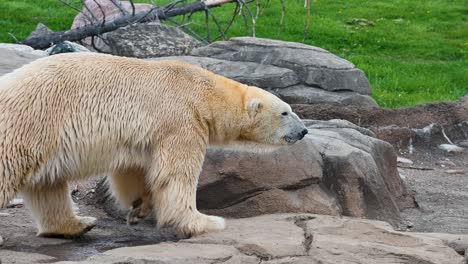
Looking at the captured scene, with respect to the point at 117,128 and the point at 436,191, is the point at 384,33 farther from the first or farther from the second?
the point at 117,128

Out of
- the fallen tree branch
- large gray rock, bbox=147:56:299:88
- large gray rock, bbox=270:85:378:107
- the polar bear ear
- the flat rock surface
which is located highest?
the polar bear ear

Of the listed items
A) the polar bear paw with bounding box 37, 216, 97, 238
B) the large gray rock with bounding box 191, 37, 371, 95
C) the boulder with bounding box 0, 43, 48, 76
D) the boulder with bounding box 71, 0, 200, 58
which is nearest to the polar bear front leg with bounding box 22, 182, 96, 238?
the polar bear paw with bounding box 37, 216, 97, 238

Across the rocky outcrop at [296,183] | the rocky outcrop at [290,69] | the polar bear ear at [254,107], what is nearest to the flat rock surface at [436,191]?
the rocky outcrop at [296,183]

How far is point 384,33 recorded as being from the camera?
17.4m

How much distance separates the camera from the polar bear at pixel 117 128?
5801mm

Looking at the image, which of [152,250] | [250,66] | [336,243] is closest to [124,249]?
[152,250]

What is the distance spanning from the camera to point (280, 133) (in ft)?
21.8

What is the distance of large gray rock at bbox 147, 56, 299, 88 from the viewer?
400 inches

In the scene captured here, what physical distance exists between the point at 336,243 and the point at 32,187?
6.44 ft

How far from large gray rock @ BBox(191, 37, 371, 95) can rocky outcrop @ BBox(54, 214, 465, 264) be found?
14.5 ft

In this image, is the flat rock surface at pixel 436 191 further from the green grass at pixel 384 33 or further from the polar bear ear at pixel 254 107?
the green grass at pixel 384 33

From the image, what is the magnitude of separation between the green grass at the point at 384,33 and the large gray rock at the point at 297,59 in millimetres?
1909

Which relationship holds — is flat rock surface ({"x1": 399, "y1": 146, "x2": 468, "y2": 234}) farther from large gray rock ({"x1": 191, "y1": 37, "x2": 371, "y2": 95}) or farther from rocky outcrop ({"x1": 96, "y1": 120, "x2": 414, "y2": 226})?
large gray rock ({"x1": 191, "y1": 37, "x2": 371, "y2": 95})

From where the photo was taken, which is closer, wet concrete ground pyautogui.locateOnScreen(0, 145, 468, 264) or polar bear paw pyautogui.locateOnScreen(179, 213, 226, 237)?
wet concrete ground pyautogui.locateOnScreen(0, 145, 468, 264)
